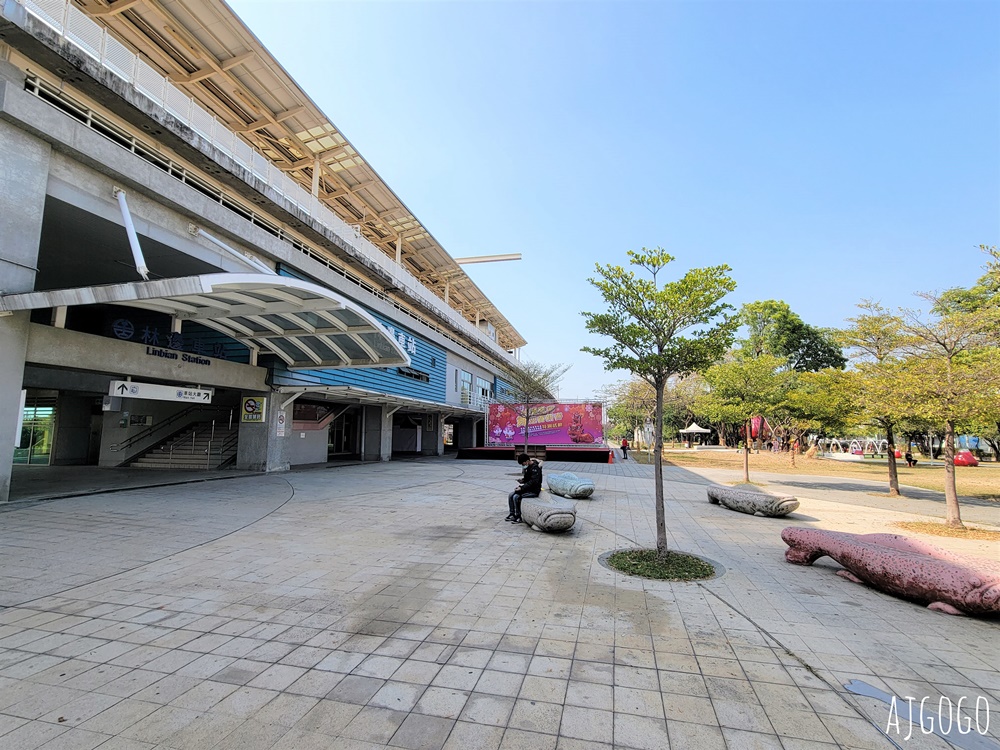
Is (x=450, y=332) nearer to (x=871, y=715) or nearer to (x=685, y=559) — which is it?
(x=685, y=559)

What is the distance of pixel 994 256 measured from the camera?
8.02 metres

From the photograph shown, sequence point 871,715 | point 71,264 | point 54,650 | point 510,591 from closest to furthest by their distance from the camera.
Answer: point 871,715, point 54,650, point 510,591, point 71,264

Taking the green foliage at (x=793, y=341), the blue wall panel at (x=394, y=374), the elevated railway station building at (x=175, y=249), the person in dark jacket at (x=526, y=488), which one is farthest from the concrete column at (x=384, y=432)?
the green foliage at (x=793, y=341)

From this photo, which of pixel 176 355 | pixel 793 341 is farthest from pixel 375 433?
pixel 793 341

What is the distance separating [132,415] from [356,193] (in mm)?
13126

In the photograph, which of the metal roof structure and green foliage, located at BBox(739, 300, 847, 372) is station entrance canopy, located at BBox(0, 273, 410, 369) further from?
green foliage, located at BBox(739, 300, 847, 372)

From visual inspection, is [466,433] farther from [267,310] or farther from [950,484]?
[950,484]

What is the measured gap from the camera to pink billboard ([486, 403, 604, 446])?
32125 mm

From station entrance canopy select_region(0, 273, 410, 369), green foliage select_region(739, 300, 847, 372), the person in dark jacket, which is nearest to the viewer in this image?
station entrance canopy select_region(0, 273, 410, 369)

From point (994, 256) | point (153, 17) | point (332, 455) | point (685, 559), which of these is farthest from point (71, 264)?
point (994, 256)

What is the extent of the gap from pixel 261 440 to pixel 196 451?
4525 millimetres

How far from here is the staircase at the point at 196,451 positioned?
57.8ft

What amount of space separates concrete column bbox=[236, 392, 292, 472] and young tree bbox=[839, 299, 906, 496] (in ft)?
57.5

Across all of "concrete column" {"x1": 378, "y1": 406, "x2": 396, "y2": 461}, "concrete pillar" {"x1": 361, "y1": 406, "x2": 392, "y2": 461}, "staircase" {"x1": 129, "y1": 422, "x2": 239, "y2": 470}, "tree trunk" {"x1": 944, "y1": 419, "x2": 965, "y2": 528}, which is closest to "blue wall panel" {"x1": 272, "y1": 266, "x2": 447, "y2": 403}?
"concrete column" {"x1": 378, "y1": 406, "x2": 396, "y2": 461}
